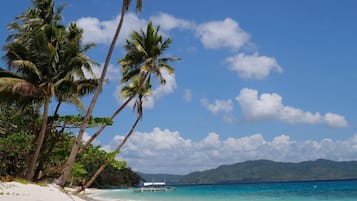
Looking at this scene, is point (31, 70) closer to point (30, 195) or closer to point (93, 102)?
point (93, 102)

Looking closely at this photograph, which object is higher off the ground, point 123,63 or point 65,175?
point 123,63

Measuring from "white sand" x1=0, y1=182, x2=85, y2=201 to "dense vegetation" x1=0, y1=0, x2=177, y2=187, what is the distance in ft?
5.40

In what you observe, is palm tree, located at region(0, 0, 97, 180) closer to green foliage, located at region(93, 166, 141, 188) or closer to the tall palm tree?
the tall palm tree

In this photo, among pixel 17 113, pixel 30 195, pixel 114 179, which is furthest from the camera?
pixel 114 179

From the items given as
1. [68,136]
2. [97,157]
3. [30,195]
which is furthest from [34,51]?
[30,195]

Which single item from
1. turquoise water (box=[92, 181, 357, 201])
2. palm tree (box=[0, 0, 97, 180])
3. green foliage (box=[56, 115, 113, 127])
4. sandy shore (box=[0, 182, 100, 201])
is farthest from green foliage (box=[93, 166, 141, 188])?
sandy shore (box=[0, 182, 100, 201])

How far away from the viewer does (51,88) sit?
16.3 m

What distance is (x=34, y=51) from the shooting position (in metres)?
17.1

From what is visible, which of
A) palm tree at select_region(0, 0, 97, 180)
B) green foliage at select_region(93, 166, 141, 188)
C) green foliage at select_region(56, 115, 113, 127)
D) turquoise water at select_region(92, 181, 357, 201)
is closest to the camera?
palm tree at select_region(0, 0, 97, 180)

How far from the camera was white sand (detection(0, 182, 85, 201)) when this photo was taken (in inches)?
445

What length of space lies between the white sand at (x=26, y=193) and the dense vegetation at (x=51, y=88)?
5.40 ft

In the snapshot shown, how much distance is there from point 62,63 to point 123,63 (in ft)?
15.9

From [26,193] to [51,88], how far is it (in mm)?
5159

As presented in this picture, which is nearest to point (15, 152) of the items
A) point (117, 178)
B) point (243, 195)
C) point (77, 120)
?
point (77, 120)
